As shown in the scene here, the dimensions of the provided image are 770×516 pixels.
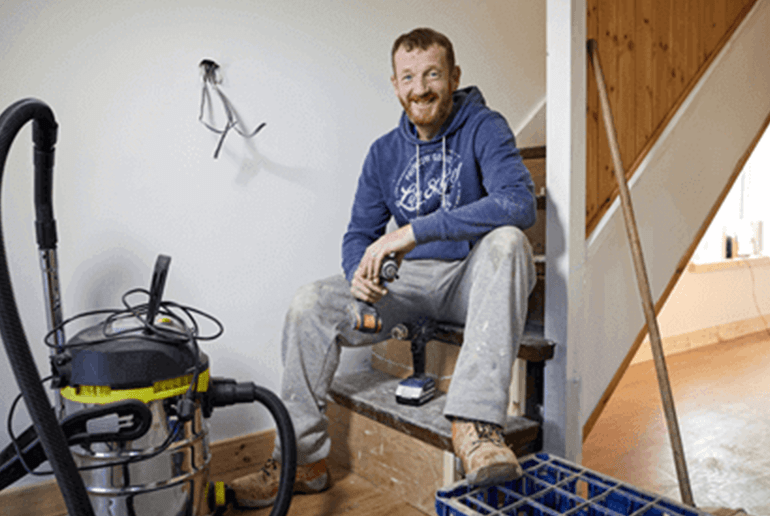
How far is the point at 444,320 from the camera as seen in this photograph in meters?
1.71

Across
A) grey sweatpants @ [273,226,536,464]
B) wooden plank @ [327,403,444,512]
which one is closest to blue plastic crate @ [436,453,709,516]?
grey sweatpants @ [273,226,536,464]

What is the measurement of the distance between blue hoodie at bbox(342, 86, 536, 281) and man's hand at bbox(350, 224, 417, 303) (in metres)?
0.03

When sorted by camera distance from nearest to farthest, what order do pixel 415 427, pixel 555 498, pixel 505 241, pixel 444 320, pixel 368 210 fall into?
pixel 555 498 → pixel 505 241 → pixel 415 427 → pixel 444 320 → pixel 368 210

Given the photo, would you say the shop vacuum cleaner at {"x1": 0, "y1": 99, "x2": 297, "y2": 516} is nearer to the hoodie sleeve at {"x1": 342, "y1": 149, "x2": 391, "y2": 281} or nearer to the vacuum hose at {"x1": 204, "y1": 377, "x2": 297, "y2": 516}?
the vacuum hose at {"x1": 204, "y1": 377, "x2": 297, "y2": 516}

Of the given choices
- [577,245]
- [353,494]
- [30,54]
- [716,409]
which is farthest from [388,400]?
[716,409]

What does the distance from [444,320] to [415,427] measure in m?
0.36

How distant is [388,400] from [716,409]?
152cm

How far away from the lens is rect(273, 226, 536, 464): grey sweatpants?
4.12ft

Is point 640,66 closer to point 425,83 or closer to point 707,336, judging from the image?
point 425,83

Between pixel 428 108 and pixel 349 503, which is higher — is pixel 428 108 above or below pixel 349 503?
above

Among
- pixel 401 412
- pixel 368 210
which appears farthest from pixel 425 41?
pixel 401 412

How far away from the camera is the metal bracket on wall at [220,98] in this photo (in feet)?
5.55

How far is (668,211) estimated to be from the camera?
75.9 inches

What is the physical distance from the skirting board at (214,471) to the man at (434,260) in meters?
0.25
